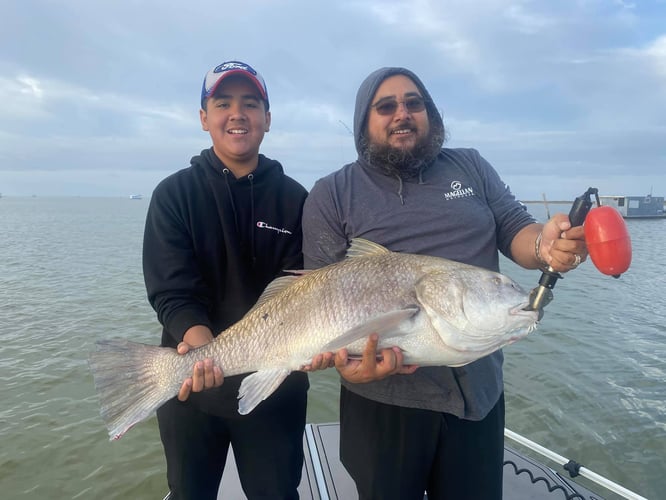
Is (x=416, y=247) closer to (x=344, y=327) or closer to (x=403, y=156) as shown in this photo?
(x=403, y=156)

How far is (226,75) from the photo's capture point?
10.3 ft

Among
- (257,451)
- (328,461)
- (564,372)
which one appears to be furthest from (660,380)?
(257,451)

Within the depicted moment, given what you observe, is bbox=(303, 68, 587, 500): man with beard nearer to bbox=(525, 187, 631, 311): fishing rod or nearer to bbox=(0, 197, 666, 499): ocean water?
bbox=(525, 187, 631, 311): fishing rod

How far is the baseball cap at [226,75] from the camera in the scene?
3.15m

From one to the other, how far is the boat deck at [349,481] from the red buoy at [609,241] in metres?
2.72

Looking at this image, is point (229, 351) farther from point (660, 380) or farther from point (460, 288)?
point (660, 380)

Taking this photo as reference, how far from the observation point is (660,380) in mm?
9117

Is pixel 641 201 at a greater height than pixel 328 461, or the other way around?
pixel 641 201

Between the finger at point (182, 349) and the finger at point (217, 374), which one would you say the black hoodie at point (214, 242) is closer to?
the finger at point (182, 349)

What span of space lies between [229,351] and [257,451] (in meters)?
0.83

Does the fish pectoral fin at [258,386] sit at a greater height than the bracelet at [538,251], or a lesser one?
lesser

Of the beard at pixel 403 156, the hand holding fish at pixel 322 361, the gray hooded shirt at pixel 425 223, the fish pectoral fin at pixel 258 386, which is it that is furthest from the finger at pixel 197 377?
the beard at pixel 403 156

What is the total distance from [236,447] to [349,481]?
154 cm

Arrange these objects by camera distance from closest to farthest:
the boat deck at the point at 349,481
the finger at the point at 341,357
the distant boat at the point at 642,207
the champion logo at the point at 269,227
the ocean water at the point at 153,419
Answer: the finger at the point at 341,357 < the champion logo at the point at 269,227 < the boat deck at the point at 349,481 < the ocean water at the point at 153,419 < the distant boat at the point at 642,207
